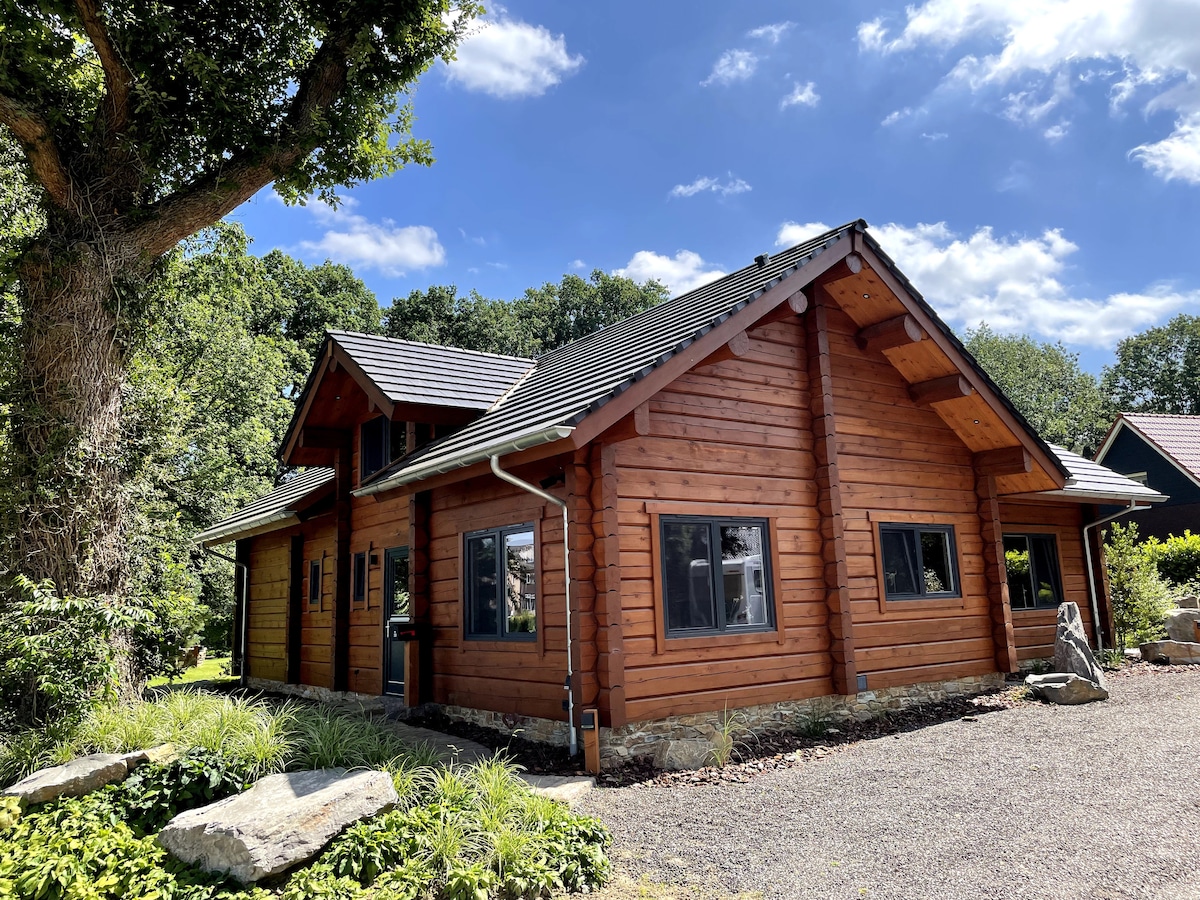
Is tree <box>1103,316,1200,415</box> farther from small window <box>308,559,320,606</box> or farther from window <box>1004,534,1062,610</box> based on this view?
small window <box>308,559,320,606</box>

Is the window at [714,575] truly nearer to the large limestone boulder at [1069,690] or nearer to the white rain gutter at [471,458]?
the white rain gutter at [471,458]

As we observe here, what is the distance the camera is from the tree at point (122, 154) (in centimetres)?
805

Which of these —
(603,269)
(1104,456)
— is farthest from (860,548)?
(603,269)

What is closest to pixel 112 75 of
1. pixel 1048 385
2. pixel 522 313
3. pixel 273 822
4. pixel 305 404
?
pixel 305 404

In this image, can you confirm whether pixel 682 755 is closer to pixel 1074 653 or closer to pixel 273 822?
pixel 273 822

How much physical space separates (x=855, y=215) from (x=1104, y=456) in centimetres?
2639

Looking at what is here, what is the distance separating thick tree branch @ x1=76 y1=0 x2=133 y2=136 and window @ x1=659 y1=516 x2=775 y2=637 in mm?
7875

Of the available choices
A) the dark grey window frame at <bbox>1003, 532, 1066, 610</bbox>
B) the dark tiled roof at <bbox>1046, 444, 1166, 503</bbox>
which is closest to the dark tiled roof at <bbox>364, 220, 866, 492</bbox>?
the dark tiled roof at <bbox>1046, 444, 1166, 503</bbox>

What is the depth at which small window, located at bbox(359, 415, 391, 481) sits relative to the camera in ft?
39.4

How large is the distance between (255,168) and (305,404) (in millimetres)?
3954

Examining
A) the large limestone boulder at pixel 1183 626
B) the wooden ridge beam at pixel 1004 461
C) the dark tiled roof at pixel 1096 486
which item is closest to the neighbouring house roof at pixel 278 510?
the wooden ridge beam at pixel 1004 461

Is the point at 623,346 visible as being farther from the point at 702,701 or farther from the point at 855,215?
the point at 702,701

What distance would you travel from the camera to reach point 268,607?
50.2 ft

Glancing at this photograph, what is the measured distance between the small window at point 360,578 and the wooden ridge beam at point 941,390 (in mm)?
8763
